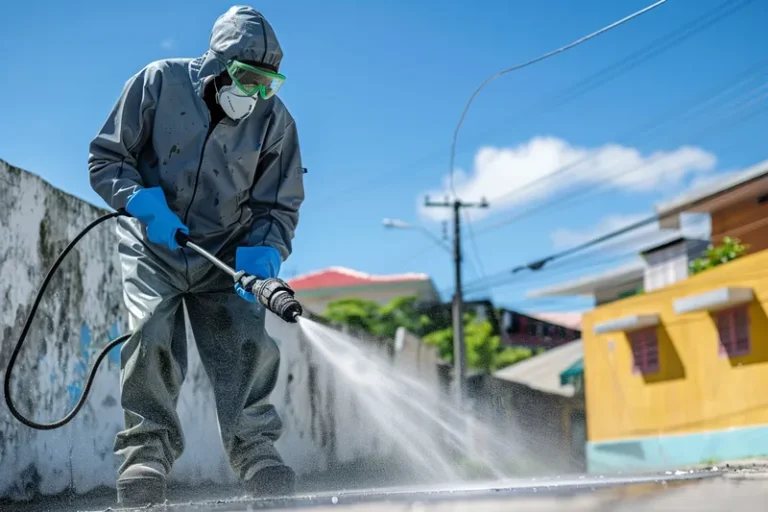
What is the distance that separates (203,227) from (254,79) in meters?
→ 0.53

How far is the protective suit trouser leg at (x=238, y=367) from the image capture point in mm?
3590

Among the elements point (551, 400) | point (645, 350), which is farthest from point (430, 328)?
point (645, 350)

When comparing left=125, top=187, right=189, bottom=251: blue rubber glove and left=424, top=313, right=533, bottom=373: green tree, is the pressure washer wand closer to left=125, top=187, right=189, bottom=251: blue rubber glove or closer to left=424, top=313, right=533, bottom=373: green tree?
left=125, top=187, right=189, bottom=251: blue rubber glove

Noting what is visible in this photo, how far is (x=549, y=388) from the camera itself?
120 ft

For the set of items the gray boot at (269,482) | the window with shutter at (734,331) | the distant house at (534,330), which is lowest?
the gray boot at (269,482)

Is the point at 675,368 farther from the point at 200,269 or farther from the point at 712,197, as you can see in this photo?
the point at 200,269

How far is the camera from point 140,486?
10.6 feet

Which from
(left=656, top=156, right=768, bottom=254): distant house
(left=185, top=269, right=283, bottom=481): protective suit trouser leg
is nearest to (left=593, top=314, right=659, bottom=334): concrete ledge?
(left=656, top=156, right=768, bottom=254): distant house

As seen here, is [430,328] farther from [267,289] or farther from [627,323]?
[267,289]

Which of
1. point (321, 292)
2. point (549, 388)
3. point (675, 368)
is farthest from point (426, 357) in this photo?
point (321, 292)

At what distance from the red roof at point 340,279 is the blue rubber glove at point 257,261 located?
2498 inches

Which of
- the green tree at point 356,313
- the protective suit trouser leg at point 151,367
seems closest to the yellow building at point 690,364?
the protective suit trouser leg at point 151,367

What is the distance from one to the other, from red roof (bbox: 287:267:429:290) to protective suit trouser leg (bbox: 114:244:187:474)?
63.5 m

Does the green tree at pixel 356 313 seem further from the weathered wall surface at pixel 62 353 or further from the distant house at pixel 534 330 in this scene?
the weathered wall surface at pixel 62 353
